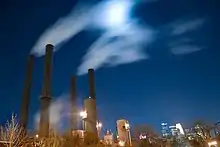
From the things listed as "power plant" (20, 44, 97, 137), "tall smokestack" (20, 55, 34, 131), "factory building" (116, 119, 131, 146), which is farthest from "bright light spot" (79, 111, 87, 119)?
"tall smokestack" (20, 55, 34, 131)

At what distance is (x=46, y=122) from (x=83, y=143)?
5.82 meters

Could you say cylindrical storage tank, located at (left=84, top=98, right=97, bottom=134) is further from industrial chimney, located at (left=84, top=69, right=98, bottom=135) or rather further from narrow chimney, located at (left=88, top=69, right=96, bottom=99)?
narrow chimney, located at (left=88, top=69, right=96, bottom=99)

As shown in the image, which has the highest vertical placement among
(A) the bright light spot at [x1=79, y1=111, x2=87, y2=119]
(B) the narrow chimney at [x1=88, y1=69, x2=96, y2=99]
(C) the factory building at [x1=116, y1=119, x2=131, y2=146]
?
(B) the narrow chimney at [x1=88, y1=69, x2=96, y2=99]

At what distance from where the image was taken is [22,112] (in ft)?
142

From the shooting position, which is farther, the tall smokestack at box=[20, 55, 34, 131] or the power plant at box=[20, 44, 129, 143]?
the tall smokestack at box=[20, 55, 34, 131]

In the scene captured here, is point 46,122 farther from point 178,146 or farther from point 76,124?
point 178,146

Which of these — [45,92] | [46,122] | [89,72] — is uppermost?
[89,72]

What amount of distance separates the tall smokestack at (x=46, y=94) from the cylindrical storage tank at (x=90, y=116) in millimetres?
8897

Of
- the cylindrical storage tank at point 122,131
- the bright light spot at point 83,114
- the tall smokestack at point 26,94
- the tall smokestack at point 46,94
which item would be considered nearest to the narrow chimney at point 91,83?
the bright light spot at point 83,114

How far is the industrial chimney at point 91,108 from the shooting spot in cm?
4618

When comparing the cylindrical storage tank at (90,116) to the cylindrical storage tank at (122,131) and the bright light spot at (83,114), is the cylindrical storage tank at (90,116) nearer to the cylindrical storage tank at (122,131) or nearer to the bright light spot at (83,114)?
the bright light spot at (83,114)

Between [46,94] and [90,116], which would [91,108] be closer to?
[90,116]

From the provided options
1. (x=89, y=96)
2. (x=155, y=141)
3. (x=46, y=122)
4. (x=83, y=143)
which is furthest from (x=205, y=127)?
(x=46, y=122)

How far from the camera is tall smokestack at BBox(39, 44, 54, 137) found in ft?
125
